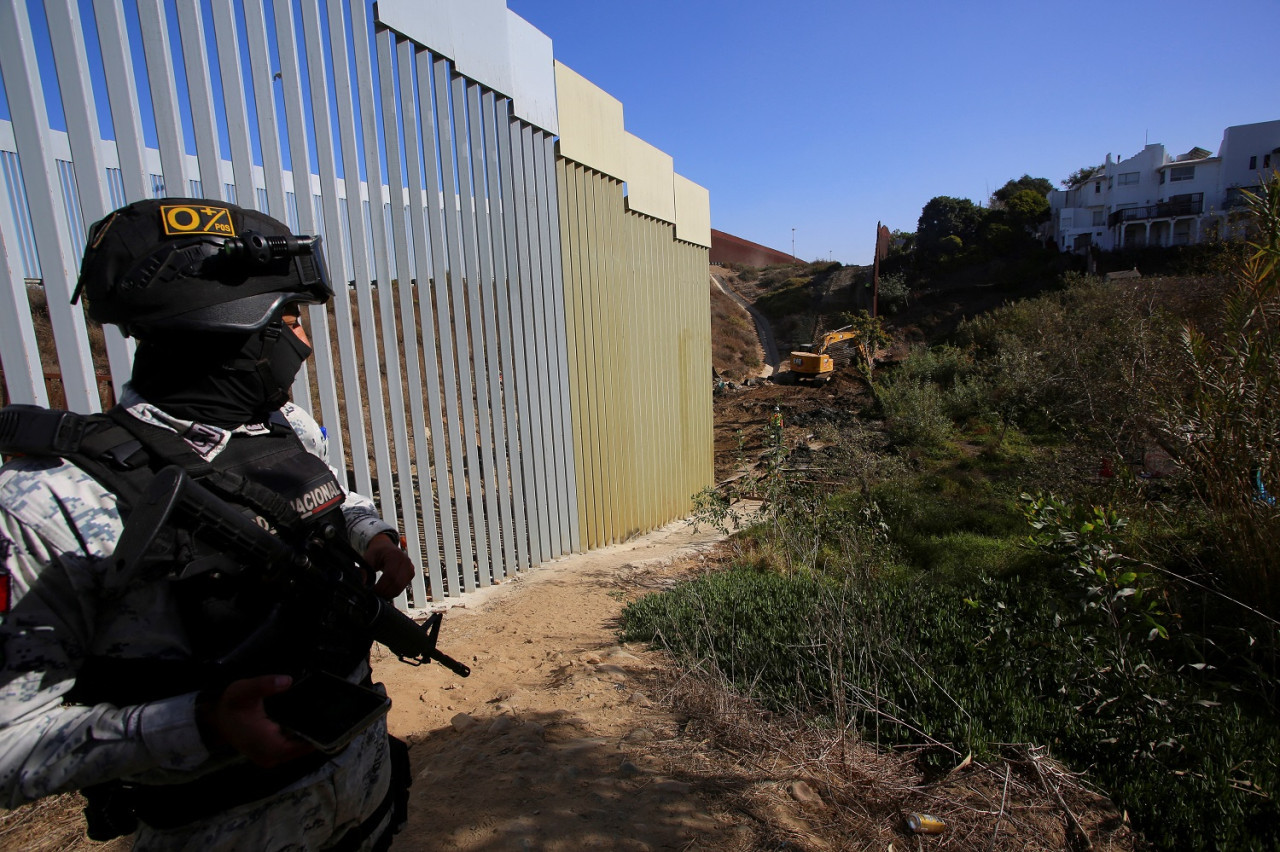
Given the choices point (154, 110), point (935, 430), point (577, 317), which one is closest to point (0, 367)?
point (154, 110)

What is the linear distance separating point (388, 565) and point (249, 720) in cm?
56

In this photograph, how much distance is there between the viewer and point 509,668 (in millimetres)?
3695

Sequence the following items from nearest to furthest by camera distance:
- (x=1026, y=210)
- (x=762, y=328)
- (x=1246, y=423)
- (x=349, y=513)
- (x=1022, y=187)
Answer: (x=349, y=513), (x=1246, y=423), (x=762, y=328), (x=1026, y=210), (x=1022, y=187)

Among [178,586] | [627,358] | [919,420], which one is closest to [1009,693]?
[178,586]

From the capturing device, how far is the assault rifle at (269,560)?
1048 mm

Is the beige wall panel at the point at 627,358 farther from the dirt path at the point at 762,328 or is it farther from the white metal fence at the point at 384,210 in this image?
the dirt path at the point at 762,328

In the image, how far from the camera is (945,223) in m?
44.7

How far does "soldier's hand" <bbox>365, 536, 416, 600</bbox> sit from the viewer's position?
156cm

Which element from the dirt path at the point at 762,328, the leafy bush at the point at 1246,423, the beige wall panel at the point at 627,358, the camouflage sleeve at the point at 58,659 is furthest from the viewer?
the dirt path at the point at 762,328

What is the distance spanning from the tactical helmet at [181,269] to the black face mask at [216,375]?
5 cm

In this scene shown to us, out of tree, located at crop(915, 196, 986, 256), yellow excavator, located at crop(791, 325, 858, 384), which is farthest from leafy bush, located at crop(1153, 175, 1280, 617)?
tree, located at crop(915, 196, 986, 256)

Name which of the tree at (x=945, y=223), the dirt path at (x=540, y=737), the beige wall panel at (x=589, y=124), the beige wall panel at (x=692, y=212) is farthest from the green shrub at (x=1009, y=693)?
the tree at (x=945, y=223)

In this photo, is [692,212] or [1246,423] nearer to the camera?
[1246,423]

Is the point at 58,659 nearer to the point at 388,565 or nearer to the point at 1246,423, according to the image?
the point at 388,565
